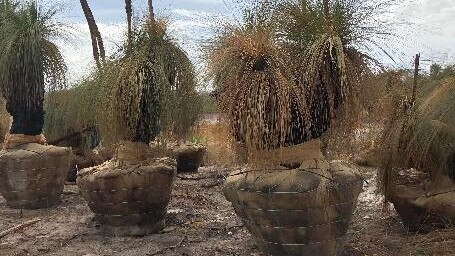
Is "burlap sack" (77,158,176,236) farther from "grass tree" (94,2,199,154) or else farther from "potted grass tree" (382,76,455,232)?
"potted grass tree" (382,76,455,232)

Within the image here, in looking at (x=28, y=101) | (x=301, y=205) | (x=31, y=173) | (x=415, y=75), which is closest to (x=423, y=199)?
(x=415, y=75)

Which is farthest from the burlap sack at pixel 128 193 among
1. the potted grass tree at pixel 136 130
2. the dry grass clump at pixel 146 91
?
the dry grass clump at pixel 146 91

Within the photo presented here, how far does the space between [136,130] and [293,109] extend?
1.57 m

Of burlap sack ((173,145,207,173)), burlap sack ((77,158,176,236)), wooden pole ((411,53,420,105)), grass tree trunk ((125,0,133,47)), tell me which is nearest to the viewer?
wooden pole ((411,53,420,105))

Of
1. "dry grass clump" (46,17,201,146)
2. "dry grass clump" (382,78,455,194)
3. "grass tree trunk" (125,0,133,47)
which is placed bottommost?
"dry grass clump" (382,78,455,194)

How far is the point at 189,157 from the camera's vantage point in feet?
26.9

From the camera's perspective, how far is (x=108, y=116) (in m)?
4.30

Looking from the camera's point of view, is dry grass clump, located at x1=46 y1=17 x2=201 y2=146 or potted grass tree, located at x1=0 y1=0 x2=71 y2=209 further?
potted grass tree, located at x1=0 y1=0 x2=71 y2=209

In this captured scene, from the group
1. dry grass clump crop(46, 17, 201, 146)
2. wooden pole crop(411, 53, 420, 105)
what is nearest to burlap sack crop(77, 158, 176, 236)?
dry grass clump crop(46, 17, 201, 146)

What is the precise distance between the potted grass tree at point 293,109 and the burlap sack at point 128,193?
1.13 metres

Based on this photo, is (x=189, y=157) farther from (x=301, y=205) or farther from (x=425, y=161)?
(x=301, y=205)

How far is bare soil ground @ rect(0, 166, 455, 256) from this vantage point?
13.0ft

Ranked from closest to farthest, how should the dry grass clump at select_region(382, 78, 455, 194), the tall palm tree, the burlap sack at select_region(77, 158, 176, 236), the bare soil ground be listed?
the bare soil ground < the dry grass clump at select_region(382, 78, 455, 194) < the burlap sack at select_region(77, 158, 176, 236) < the tall palm tree

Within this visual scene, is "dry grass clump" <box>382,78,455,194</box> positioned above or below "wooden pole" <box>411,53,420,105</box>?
below
